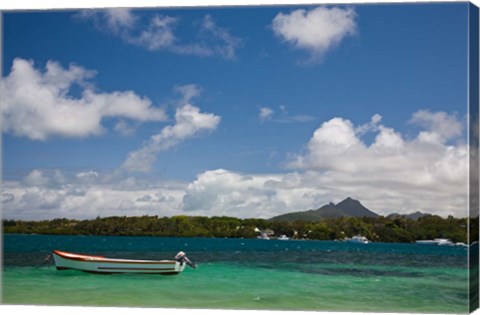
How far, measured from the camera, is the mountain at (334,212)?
36.7 feet

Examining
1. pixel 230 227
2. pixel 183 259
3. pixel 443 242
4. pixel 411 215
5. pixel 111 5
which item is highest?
pixel 111 5

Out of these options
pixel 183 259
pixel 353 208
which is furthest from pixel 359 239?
pixel 183 259

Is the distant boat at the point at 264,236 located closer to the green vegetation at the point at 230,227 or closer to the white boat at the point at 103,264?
the green vegetation at the point at 230,227

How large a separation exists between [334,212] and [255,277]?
125 centimetres

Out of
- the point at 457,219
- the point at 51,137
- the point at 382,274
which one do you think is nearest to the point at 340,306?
the point at 382,274

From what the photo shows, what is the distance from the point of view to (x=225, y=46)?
11453 mm

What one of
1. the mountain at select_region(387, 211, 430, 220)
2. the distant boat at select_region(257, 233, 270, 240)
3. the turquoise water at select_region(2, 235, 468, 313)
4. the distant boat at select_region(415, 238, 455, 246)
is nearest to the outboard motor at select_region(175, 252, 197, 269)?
the turquoise water at select_region(2, 235, 468, 313)

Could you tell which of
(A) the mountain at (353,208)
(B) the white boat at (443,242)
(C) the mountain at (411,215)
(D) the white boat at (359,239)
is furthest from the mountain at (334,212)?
(B) the white boat at (443,242)

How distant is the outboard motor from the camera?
38.1 ft

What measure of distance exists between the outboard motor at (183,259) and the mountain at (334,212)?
43.4 inches

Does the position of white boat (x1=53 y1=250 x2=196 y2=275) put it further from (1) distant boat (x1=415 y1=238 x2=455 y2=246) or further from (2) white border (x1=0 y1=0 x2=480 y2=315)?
(1) distant boat (x1=415 y1=238 x2=455 y2=246)

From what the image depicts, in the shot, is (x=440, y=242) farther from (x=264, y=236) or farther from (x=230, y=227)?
(x=230, y=227)

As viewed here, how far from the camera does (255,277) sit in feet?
38.0

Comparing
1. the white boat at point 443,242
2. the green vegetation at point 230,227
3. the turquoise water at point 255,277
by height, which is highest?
the green vegetation at point 230,227
